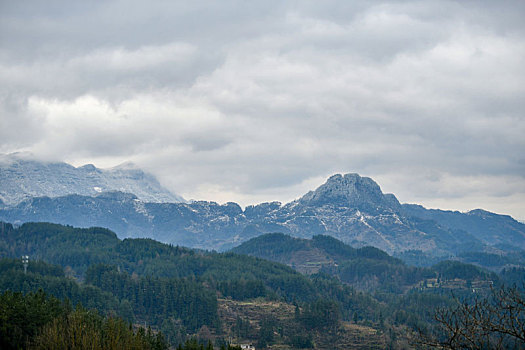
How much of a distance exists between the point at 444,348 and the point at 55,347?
5682cm

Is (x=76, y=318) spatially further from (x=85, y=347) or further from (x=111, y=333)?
(x=85, y=347)

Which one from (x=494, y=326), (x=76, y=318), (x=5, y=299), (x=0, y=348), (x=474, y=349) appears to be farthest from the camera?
(x=5, y=299)

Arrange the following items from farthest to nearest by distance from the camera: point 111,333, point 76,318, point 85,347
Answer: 1. point 76,318
2. point 111,333
3. point 85,347

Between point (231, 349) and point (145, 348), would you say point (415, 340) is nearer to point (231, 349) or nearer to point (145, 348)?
point (145, 348)

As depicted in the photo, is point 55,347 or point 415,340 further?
point 55,347

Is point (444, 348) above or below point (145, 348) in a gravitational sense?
above

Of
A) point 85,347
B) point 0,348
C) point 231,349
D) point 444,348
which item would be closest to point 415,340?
point 444,348

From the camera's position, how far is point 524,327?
37.6m

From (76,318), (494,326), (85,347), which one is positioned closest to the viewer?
(494,326)

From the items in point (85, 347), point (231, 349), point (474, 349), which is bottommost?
point (231, 349)

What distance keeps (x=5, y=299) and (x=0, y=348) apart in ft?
83.1

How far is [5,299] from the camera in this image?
115375 mm

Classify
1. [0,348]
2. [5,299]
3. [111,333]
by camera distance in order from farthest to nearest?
1. [5,299]
2. [0,348]
3. [111,333]

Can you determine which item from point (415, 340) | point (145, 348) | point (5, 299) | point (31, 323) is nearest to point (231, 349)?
point (145, 348)
